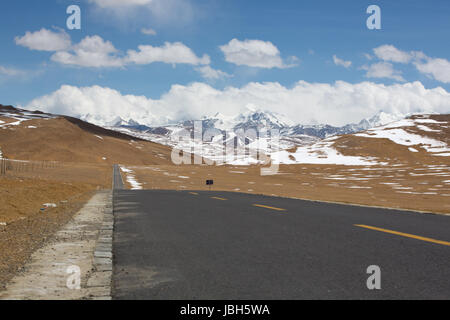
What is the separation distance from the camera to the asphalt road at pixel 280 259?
16.9 feet

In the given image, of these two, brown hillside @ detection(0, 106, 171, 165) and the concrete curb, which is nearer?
the concrete curb

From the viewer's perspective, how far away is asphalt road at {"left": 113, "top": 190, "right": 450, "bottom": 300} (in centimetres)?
516

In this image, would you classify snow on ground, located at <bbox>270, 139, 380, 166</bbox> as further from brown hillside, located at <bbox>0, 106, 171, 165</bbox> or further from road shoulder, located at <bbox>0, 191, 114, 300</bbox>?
road shoulder, located at <bbox>0, 191, 114, 300</bbox>

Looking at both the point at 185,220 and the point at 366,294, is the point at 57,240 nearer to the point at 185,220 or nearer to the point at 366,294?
the point at 185,220

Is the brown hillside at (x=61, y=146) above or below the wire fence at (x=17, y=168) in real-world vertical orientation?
above

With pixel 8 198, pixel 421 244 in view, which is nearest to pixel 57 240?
pixel 421 244

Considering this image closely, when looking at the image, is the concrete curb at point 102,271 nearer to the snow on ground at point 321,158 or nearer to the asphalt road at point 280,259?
the asphalt road at point 280,259

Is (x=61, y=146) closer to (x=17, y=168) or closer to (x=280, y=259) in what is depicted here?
(x=17, y=168)

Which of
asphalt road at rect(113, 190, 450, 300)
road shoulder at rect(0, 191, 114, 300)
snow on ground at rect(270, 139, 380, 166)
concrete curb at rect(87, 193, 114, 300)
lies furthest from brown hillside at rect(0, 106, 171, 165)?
asphalt road at rect(113, 190, 450, 300)

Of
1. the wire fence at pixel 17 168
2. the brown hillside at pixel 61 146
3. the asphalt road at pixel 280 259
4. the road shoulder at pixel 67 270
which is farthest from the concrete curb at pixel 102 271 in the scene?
the brown hillside at pixel 61 146

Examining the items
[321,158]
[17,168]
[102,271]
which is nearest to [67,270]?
[102,271]

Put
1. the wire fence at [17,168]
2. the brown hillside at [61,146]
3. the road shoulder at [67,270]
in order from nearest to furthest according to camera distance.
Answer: the road shoulder at [67,270]
the wire fence at [17,168]
the brown hillside at [61,146]

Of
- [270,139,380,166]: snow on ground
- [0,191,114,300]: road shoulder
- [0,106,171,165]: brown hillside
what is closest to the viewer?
[0,191,114,300]: road shoulder

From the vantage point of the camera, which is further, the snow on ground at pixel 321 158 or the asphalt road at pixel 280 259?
the snow on ground at pixel 321 158
